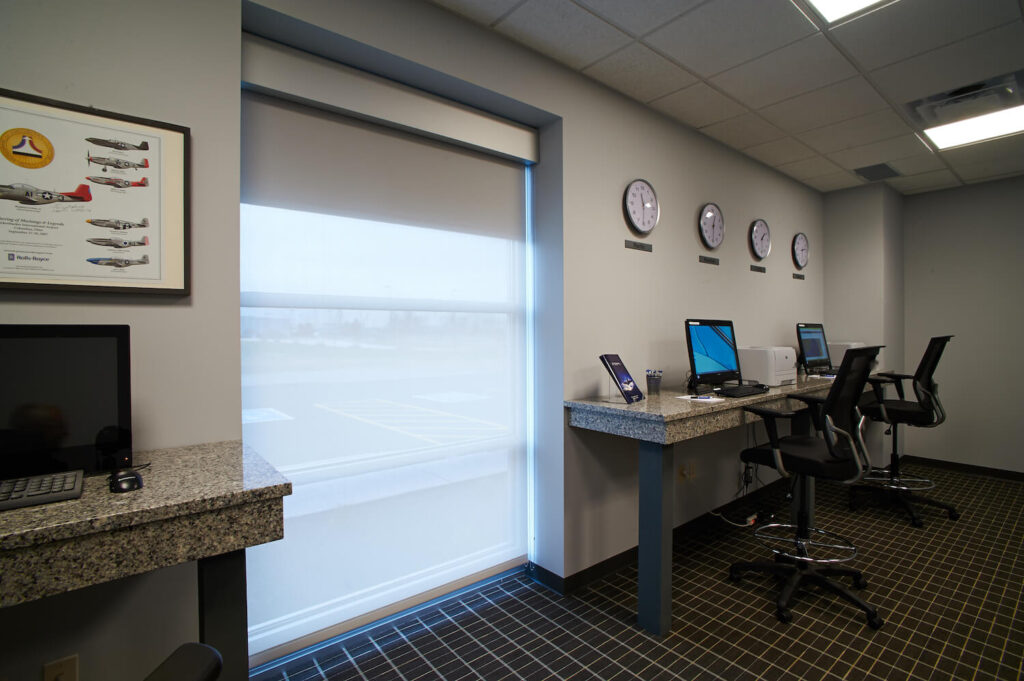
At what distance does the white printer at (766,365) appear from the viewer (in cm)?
348

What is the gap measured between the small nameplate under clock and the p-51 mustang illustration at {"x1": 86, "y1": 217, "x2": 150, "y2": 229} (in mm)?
2450

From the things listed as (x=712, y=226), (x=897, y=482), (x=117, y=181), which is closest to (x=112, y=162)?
(x=117, y=181)

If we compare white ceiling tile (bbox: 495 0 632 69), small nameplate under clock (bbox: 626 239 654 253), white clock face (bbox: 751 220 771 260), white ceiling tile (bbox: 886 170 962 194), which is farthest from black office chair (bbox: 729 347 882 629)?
white ceiling tile (bbox: 886 170 962 194)

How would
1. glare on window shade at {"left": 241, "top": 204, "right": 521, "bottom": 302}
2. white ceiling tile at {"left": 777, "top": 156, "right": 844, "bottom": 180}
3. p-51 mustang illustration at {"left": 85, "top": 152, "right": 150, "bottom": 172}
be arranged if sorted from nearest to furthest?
p-51 mustang illustration at {"left": 85, "top": 152, "right": 150, "bottom": 172}, glare on window shade at {"left": 241, "top": 204, "right": 521, "bottom": 302}, white ceiling tile at {"left": 777, "top": 156, "right": 844, "bottom": 180}

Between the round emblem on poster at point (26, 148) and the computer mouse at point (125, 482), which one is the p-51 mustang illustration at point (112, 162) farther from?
the computer mouse at point (125, 482)

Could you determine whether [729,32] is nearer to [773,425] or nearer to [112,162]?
[773,425]

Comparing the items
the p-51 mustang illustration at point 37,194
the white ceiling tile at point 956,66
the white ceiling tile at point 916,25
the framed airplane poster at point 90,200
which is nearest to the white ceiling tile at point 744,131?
the white ceiling tile at point 956,66

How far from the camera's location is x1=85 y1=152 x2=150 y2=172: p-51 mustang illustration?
152 centimetres

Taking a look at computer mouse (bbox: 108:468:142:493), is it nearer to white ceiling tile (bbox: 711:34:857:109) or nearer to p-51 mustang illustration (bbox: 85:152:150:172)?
p-51 mustang illustration (bbox: 85:152:150:172)

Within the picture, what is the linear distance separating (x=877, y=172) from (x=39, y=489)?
5986mm

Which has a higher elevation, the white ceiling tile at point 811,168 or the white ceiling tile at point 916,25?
the white ceiling tile at point 811,168

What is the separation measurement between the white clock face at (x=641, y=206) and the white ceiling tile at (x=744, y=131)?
0.86 meters

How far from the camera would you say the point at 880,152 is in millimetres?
4129

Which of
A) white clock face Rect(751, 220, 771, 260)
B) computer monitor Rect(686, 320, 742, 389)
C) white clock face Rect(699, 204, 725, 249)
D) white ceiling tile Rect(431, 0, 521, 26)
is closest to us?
white ceiling tile Rect(431, 0, 521, 26)
